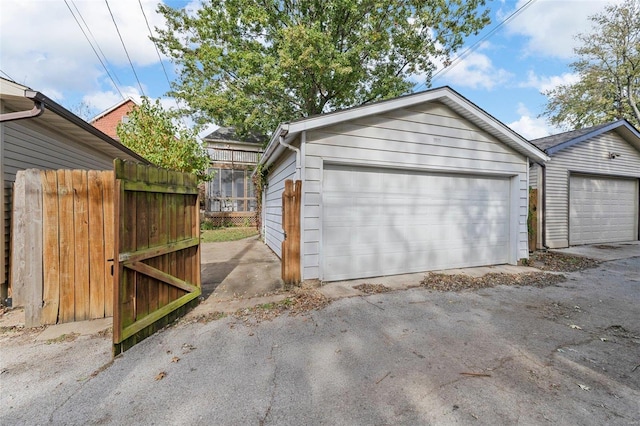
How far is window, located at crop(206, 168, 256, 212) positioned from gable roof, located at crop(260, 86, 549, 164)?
8.95 metres

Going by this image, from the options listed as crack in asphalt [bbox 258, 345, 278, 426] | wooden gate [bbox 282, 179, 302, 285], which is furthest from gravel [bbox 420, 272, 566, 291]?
crack in asphalt [bbox 258, 345, 278, 426]

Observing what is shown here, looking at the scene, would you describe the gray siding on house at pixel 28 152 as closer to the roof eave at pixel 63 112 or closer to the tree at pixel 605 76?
the roof eave at pixel 63 112

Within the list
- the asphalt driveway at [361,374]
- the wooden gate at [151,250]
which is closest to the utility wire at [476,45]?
→ the asphalt driveway at [361,374]

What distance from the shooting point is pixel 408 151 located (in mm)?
5152

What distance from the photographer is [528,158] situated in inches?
247

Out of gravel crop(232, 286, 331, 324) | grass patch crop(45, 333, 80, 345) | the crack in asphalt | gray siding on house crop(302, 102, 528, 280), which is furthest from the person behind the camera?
gray siding on house crop(302, 102, 528, 280)

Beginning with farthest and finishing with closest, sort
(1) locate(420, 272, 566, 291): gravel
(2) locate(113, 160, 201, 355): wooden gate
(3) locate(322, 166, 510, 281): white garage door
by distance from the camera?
1. (3) locate(322, 166, 510, 281): white garage door
2. (1) locate(420, 272, 566, 291): gravel
3. (2) locate(113, 160, 201, 355): wooden gate

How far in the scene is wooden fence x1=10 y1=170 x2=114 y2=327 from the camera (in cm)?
304

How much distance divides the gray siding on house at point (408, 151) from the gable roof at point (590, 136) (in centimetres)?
333

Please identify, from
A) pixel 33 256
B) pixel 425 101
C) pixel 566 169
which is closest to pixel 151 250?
pixel 33 256

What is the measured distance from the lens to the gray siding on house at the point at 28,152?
3.63 metres

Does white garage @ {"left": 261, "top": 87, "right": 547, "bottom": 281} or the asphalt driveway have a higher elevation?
white garage @ {"left": 261, "top": 87, "right": 547, "bottom": 281}

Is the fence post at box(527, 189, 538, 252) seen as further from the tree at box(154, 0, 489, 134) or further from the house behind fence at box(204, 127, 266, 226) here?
the house behind fence at box(204, 127, 266, 226)

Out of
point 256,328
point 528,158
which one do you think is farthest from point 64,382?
point 528,158
